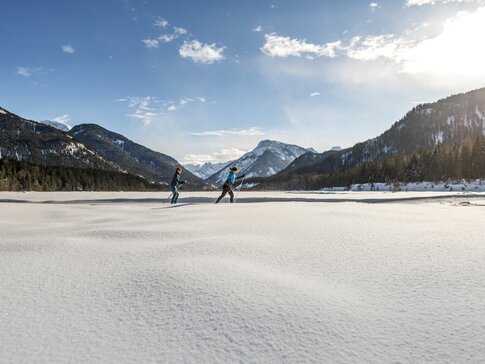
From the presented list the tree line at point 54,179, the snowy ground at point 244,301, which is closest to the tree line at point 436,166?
the snowy ground at point 244,301

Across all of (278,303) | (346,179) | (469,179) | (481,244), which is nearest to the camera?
(278,303)

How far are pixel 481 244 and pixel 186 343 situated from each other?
4.65 m

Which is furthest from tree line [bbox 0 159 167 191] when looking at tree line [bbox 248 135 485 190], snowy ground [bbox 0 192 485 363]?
tree line [bbox 248 135 485 190]

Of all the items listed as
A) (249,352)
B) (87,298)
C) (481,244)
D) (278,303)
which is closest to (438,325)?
(278,303)

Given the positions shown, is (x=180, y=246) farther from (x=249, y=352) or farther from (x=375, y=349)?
(x=375, y=349)

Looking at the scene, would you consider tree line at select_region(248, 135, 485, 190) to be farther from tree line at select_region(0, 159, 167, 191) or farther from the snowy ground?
tree line at select_region(0, 159, 167, 191)

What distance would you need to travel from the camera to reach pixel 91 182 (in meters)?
113

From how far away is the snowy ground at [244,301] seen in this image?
6.63 feet

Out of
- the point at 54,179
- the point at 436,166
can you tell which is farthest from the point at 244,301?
the point at 54,179

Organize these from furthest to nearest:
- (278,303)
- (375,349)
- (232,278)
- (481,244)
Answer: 1. (481,244)
2. (232,278)
3. (278,303)
4. (375,349)

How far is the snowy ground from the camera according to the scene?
2.02 meters

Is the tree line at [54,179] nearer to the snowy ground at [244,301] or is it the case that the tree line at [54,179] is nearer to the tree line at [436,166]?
the snowy ground at [244,301]

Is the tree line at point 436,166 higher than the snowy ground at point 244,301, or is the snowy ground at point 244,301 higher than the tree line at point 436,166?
the tree line at point 436,166

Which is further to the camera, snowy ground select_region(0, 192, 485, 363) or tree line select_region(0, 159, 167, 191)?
tree line select_region(0, 159, 167, 191)
